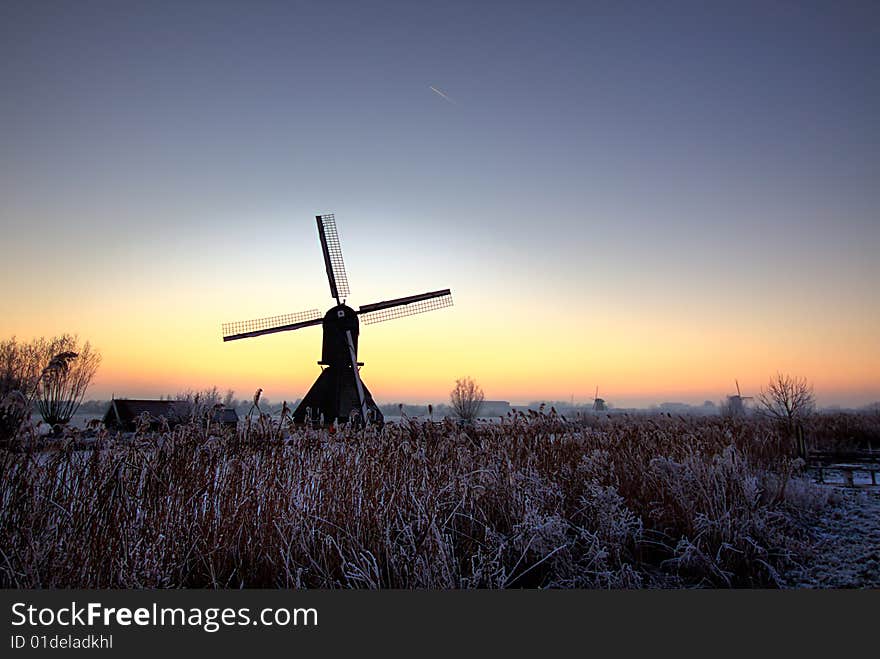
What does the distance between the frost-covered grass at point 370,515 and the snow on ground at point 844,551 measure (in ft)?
0.79

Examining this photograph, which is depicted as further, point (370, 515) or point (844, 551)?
point (844, 551)

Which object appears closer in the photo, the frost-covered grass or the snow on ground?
the frost-covered grass

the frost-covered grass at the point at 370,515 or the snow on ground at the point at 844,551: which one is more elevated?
the frost-covered grass at the point at 370,515

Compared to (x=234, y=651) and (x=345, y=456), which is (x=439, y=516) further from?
(x=234, y=651)

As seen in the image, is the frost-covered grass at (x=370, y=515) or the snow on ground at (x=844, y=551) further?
the snow on ground at (x=844, y=551)

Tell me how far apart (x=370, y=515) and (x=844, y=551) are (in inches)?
208

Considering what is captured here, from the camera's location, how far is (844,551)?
220 inches

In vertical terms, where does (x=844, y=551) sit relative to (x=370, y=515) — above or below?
below

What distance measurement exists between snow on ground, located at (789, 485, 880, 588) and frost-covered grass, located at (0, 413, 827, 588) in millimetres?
240

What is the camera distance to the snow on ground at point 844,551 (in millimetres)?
4809

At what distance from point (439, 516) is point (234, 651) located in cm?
210

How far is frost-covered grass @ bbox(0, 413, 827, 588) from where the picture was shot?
3.58m

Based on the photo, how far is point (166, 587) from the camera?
3.68 meters

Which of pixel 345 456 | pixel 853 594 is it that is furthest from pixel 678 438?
pixel 345 456
